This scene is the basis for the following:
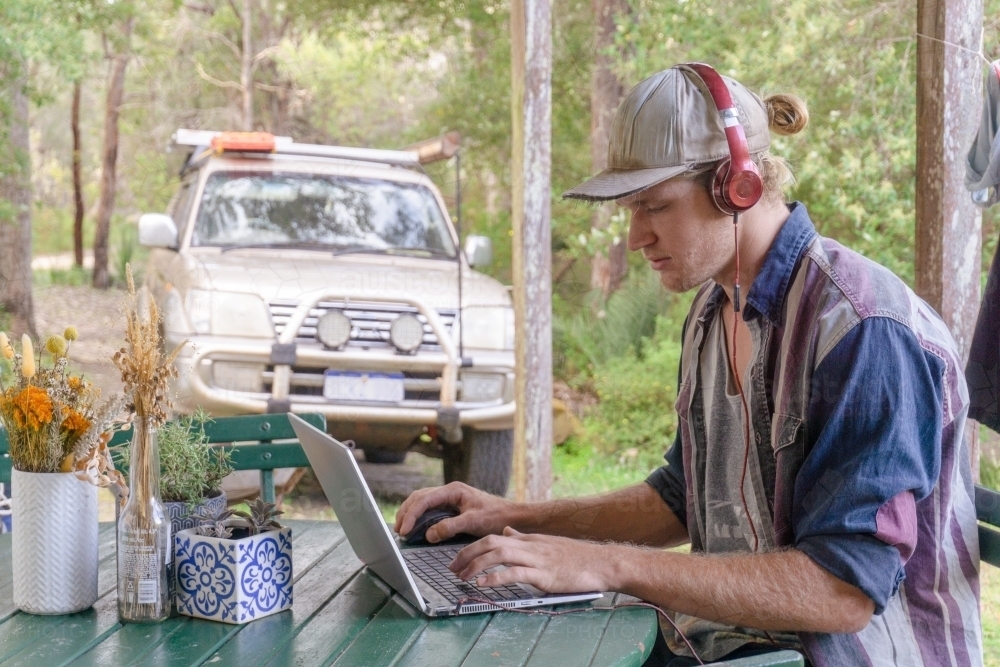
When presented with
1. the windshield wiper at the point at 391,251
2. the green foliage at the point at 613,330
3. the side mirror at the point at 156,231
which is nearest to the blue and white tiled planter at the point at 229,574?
the side mirror at the point at 156,231

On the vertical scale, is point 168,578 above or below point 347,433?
above

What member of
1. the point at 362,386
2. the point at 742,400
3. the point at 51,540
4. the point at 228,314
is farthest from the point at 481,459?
the point at 51,540

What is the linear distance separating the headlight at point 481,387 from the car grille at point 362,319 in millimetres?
231

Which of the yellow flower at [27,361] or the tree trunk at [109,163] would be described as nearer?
the yellow flower at [27,361]

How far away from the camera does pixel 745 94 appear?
1.73 meters

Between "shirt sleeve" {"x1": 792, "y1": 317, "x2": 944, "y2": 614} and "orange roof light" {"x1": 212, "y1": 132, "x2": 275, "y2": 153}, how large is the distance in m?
3.93

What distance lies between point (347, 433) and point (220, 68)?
3.41m

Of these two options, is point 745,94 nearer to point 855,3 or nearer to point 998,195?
point 998,195

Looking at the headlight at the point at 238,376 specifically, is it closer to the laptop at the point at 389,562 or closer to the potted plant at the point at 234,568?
the laptop at the point at 389,562

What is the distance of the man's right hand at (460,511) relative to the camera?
1938 mm

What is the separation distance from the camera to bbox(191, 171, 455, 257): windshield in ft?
16.5

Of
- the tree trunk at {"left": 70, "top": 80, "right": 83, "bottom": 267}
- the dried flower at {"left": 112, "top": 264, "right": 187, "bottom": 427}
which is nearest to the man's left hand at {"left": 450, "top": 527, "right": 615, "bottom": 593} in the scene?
the dried flower at {"left": 112, "top": 264, "right": 187, "bottom": 427}

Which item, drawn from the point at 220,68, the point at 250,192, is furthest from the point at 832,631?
the point at 220,68

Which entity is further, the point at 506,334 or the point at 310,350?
the point at 506,334
